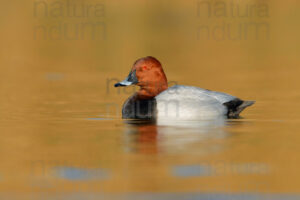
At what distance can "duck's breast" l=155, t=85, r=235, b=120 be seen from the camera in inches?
390

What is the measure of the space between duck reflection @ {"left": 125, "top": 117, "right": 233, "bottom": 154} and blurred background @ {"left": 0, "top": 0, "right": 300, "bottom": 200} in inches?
0.8

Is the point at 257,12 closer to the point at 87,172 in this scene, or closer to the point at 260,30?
the point at 260,30

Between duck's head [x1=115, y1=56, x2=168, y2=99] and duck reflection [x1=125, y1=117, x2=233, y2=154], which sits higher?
duck's head [x1=115, y1=56, x2=168, y2=99]

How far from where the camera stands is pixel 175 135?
8492 mm

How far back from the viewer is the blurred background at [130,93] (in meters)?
6.13

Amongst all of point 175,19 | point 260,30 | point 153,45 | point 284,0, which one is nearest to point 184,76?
point 153,45

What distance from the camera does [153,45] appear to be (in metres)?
22.0

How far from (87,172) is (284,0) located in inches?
1193

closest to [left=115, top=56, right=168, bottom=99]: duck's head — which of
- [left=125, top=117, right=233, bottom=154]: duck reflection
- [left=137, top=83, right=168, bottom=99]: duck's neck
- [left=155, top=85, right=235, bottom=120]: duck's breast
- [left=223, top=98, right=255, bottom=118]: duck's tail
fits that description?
[left=137, top=83, right=168, bottom=99]: duck's neck

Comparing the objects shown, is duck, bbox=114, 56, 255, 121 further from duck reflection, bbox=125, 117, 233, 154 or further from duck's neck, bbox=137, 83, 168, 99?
duck reflection, bbox=125, 117, 233, 154

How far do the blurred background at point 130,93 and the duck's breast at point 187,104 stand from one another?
0.40 m

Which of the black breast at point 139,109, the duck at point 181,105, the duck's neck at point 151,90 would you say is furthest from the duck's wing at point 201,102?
the duck's neck at point 151,90

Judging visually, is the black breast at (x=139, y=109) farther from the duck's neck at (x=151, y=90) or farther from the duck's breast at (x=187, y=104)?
the duck's neck at (x=151, y=90)

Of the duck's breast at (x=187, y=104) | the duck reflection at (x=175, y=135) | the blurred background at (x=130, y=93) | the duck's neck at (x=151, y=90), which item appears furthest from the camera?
the duck's neck at (x=151, y=90)
